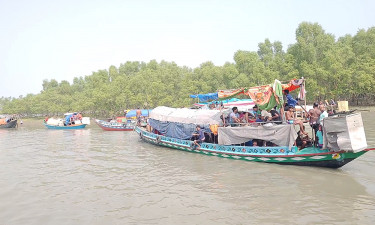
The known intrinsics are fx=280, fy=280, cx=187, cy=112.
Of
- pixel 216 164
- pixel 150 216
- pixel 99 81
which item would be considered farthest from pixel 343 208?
pixel 99 81

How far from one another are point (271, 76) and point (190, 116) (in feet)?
107

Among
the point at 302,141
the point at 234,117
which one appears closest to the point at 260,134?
the point at 302,141

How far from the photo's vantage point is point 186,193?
9.15 meters

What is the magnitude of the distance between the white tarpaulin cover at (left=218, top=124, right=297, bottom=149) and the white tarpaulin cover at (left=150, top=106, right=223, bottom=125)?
3.96 feet

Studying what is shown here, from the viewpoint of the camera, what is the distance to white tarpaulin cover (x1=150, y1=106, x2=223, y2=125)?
15.1 metres

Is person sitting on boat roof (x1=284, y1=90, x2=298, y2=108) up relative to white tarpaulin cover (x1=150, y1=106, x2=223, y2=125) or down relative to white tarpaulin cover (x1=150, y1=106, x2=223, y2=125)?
up

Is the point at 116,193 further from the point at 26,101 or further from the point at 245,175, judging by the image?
the point at 26,101

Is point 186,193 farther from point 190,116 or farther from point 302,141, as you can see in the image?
point 190,116

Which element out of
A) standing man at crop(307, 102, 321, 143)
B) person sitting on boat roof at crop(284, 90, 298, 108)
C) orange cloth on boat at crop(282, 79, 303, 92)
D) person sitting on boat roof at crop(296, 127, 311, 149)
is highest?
orange cloth on boat at crop(282, 79, 303, 92)

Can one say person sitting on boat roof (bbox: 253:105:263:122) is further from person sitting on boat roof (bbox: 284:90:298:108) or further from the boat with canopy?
person sitting on boat roof (bbox: 284:90:298:108)

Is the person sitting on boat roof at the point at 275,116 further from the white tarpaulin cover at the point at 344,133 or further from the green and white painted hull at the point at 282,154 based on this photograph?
the white tarpaulin cover at the point at 344,133

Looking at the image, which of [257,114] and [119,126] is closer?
[257,114]

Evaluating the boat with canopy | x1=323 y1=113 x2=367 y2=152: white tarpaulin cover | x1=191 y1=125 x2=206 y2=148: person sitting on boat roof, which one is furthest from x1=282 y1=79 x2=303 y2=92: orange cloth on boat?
x1=191 y1=125 x2=206 y2=148: person sitting on boat roof

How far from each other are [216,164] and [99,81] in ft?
202
